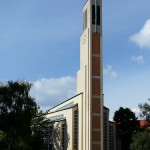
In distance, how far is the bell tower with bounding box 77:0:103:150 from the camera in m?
58.9

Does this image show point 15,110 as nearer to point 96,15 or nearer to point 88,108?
point 88,108

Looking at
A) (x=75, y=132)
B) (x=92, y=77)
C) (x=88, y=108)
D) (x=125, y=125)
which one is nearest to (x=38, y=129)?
(x=75, y=132)

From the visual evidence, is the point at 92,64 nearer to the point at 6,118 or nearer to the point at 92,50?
the point at 92,50

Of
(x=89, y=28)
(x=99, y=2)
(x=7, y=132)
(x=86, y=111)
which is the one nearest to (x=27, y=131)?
(x=7, y=132)

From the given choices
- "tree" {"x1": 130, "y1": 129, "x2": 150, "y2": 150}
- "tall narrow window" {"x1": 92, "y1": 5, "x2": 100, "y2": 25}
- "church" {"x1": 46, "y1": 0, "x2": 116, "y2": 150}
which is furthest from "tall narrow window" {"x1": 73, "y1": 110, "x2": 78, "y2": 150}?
"tall narrow window" {"x1": 92, "y1": 5, "x2": 100, "y2": 25}

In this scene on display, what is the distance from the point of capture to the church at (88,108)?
5934 centimetres

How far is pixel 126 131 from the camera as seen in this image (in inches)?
2685

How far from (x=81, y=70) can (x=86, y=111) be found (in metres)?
7.99

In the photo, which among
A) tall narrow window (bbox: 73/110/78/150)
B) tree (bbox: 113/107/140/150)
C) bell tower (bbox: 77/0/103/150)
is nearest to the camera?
bell tower (bbox: 77/0/103/150)

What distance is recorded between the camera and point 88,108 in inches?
2351

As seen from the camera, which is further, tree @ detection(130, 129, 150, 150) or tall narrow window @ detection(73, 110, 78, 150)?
tall narrow window @ detection(73, 110, 78, 150)

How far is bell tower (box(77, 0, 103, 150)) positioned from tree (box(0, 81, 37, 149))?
10.2m

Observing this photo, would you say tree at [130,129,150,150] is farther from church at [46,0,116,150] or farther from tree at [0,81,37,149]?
tree at [0,81,37,149]

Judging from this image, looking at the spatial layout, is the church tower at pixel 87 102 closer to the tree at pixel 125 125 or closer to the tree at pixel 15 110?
the tree at pixel 125 125
